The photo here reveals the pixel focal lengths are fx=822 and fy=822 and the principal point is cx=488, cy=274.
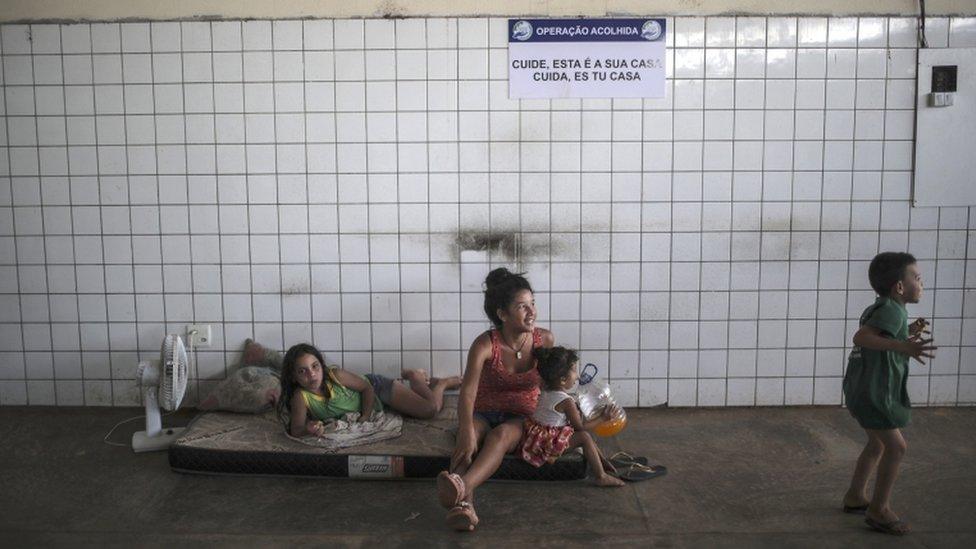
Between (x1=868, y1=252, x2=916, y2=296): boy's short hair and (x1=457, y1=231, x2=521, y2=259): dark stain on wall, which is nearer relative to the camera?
(x1=868, y1=252, x2=916, y2=296): boy's short hair

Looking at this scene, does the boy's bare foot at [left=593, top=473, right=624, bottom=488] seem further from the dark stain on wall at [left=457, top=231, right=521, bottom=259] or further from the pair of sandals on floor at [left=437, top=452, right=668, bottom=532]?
the dark stain on wall at [left=457, top=231, right=521, bottom=259]

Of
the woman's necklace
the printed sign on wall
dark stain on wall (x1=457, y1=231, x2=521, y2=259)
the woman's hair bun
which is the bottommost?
the woman's necklace

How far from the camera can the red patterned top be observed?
4.43m

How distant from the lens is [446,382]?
5531mm

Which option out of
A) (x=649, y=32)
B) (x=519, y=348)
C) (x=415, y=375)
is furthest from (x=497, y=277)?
(x=649, y=32)

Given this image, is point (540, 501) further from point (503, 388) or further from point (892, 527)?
point (892, 527)

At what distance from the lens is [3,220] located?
5.56 m

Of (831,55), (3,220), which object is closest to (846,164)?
(831,55)

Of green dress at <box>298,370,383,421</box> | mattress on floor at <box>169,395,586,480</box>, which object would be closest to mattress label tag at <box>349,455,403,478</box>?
mattress on floor at <box>169,395,586,480</box>

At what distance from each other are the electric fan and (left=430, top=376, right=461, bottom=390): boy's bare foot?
5.19 ft

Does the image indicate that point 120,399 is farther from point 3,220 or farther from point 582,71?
point 582,71

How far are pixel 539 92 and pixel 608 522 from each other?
9.14 ft

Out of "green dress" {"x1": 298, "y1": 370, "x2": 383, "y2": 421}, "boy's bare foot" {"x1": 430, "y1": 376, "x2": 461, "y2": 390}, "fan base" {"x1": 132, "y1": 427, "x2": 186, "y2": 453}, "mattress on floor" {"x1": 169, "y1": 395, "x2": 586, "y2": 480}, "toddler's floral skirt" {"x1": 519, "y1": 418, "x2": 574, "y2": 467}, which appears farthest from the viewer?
"boy's bare foot" {"x1": 430, "y1": 376, "x2": 461, "y2": 390}

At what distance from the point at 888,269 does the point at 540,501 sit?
2028 mm
